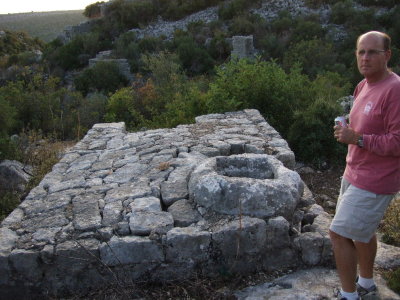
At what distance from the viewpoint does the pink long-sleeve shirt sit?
2.83 meters

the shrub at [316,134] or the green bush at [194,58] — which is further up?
the shrub at [316,134]

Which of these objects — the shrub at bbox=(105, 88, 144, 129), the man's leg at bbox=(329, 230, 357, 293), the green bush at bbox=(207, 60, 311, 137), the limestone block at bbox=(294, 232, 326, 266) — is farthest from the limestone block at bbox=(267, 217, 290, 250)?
the shrub at bbox=(105, 88, 144, 129)

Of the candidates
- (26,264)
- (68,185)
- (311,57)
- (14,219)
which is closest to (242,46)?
(311,57)

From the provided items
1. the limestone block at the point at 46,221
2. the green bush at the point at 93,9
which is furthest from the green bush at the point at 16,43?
the limestone block at the point at 46,221

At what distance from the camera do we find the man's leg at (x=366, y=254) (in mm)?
3141

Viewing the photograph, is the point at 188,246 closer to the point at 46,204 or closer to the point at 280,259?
the point at 280,259

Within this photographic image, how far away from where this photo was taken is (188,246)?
3.52 metres

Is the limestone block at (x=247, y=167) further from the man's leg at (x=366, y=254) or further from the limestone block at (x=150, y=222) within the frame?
the man's leg at (x=366, y=254)

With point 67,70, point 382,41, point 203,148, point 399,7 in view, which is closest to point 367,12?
point 399,7

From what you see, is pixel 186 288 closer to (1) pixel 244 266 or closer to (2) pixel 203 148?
(1) pixel 244 266

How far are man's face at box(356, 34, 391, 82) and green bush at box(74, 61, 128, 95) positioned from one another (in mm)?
16240

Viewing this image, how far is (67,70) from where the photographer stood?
2403 cm

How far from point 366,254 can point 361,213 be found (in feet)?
1.24

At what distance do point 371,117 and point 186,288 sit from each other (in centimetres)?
174
